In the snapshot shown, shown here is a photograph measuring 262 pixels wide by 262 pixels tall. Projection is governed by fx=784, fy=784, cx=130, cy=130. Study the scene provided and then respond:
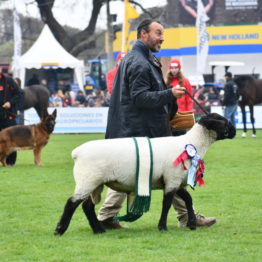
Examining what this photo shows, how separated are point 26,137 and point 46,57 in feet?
66.3

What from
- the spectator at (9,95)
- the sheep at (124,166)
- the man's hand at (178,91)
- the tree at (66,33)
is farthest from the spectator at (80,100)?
the man's hand at (178,91)

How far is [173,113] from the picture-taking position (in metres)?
8.24

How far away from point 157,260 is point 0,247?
1566 mm

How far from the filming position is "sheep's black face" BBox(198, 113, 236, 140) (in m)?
7.71

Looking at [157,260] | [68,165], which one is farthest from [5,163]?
[157,260]

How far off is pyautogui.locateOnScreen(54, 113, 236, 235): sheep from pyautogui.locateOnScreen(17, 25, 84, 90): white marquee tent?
27977 mm

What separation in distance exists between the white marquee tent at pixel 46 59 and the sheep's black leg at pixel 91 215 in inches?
1098

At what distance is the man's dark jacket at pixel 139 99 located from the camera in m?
7.50

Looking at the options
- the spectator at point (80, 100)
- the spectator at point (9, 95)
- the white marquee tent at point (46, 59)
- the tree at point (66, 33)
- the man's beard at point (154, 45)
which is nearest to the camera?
the man's beard at point (154, 45)

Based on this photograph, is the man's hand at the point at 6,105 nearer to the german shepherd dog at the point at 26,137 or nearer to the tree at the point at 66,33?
the german shepherd dog at the point at 26,137

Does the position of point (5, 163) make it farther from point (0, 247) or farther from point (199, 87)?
point (199, 87)

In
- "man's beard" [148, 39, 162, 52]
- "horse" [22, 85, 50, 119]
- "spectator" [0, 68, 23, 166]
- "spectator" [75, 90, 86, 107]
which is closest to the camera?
"man's beard" [148, 39, 162, 52]

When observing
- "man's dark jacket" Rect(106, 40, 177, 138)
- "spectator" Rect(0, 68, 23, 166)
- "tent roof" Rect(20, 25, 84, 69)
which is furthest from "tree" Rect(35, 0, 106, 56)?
"man's dark jacket" Rect(106, 40, 177, 138)

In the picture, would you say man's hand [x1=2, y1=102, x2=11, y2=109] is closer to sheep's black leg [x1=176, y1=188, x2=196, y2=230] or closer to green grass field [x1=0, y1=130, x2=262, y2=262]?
green grass field [x1=0, y1=130, x2=262, y2=262]
